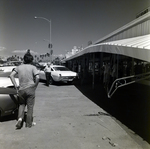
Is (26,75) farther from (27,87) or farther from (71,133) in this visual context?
(71,133)

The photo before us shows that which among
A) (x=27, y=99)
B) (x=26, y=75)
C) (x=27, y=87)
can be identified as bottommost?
(x=27, y=99)

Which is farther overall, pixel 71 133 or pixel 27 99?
pixel 27 99

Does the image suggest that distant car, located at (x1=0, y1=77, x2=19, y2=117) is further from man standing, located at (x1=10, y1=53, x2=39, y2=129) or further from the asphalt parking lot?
man standing, located at (x1=10, y1=53, x2=39, y2=129)

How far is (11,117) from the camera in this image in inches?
239

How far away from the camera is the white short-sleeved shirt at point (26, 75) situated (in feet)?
16.4

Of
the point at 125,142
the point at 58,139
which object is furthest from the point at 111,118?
the point at 58,139

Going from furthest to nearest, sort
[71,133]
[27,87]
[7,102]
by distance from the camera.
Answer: [7,102] < [27,87] < [71,133]

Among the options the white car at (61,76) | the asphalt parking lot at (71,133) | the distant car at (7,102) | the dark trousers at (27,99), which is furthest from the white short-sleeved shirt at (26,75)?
the white car at (61,76)

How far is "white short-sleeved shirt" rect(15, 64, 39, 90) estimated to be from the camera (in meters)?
5.00

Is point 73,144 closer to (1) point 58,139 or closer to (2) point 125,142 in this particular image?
(1) point 58,139

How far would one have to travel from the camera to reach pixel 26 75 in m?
5.03

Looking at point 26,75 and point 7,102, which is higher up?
point 26,75

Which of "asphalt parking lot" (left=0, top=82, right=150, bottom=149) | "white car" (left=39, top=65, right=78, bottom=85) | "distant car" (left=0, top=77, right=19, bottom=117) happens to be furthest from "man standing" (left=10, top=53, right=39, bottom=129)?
"white car" (left=39, top=65, right=78, bottom=85)

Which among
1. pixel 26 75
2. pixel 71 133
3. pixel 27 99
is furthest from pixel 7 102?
pixel 71 133
